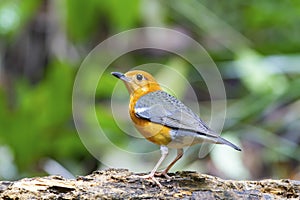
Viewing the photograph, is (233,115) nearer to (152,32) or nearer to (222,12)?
(222,12)

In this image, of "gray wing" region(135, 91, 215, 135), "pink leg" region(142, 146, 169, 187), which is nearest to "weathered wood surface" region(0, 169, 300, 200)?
"pink leg" region(142, 146, 169, 187)

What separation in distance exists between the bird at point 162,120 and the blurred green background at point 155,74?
4.54ft

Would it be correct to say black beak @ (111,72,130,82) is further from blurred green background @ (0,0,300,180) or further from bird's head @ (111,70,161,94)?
blurred green background @ (0,0,300,180)

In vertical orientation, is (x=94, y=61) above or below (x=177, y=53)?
below

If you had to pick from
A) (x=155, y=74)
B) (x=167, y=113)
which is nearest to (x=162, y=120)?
(x=167, y=113)

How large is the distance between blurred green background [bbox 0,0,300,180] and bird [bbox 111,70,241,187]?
54.5 inches

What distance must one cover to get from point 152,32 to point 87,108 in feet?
4.63

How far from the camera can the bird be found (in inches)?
61.8

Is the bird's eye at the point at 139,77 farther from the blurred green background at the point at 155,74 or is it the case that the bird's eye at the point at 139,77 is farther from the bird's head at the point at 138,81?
the blurred green background at the point at 155,74

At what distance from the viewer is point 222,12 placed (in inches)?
164

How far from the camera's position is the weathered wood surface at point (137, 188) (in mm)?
1585

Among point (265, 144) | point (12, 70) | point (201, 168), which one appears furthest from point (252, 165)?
point (12, 70)

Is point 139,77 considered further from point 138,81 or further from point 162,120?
point 162,120

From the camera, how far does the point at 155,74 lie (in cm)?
327
